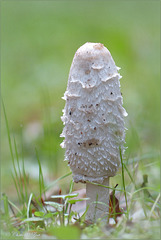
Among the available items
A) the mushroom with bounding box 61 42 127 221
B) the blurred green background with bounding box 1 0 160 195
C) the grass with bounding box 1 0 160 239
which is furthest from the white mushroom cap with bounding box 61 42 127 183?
the blurred green background with bounding box 1 0 160 195

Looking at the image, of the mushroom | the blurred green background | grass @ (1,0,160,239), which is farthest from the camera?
the blurred green background

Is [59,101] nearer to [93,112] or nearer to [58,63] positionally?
[58,63]

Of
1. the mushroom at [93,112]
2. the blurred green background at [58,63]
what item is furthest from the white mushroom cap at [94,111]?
the blurred green background at [58,63]

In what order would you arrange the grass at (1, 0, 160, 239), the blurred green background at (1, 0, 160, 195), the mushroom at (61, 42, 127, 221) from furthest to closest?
the blurred green background at (1, 0, 160, 195) → the grass at (1, 0, 160, 239) → the mushroom at (61, 42, 127, 221)

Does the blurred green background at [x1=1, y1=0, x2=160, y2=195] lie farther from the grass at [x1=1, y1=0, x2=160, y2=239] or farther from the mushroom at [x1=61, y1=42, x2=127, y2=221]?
the mushroom at [x1=61, y1=42, x2=127, y2=221]

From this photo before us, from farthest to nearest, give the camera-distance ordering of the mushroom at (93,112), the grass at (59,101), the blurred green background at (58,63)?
the blurred green background at (58,63) < the grass at (59,101) < the mushroom at (93,112)

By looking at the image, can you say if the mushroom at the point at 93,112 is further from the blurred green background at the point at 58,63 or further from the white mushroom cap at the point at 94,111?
the blurred green background at the point at 58,63

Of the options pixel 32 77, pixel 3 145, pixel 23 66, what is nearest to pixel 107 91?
pixel 3 145
